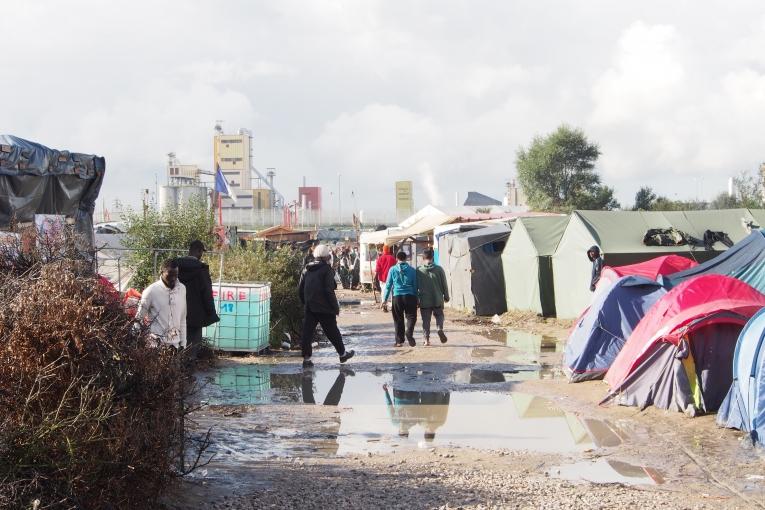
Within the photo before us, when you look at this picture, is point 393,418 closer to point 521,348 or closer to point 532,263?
point 521,348

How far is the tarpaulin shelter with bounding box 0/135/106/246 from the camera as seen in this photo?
9.55 m

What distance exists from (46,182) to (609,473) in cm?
672

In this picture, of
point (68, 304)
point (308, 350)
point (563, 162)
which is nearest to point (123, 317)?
point (68, 304)

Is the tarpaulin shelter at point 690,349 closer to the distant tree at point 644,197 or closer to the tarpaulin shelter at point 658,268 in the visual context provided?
the tarpaulin shelter at point 658,268

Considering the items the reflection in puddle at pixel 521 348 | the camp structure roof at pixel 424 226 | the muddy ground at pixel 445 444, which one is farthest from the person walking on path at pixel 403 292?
the camp structure roof at pixel 424 226

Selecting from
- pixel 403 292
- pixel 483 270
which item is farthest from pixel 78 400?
Result: pixel 483 270

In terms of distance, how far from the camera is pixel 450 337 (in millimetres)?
17828

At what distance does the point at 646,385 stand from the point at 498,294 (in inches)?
534

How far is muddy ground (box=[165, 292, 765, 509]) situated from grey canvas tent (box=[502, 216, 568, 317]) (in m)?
7.49

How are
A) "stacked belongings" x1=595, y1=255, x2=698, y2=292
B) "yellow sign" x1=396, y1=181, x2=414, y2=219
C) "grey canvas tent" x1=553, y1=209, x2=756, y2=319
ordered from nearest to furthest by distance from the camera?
"stacked belongings" x1=595, y1=255, x2=698, y2=292
"grey canvas tent" x1=553, y1=209, x2=756, y2=319
"yellow sign" x1=396, y1=181, x2=414, y2=219

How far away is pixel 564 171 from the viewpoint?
2645 inches

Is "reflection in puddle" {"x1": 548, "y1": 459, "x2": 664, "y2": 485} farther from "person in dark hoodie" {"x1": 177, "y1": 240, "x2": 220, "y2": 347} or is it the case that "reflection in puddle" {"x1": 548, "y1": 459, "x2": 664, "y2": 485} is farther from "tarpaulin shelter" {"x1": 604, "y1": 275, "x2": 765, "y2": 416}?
"person in dark hoodie" {"x1": 177, "y1": 240, "x2": 220, "y2": 347}

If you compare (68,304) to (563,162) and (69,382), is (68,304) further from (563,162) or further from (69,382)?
(563,162)

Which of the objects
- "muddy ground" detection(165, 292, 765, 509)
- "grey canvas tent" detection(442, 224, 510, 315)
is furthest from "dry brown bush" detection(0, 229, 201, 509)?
"grey canvas tent" detection(442, 224, 510, 315)
